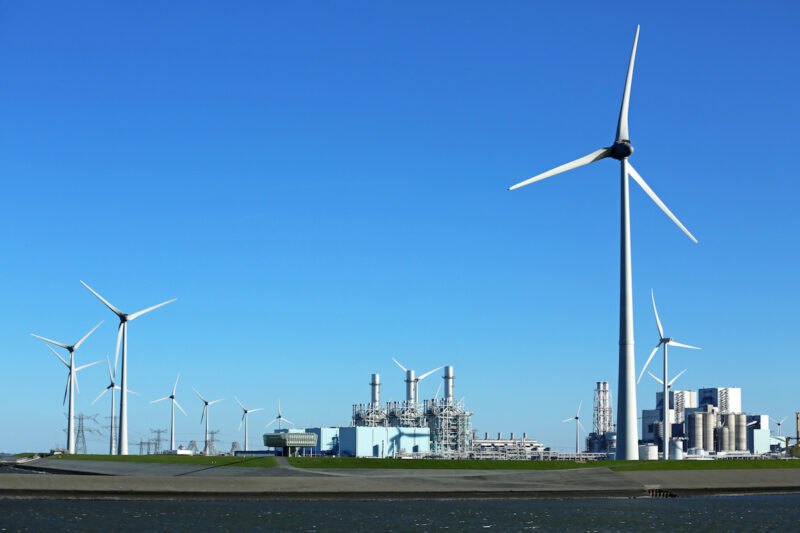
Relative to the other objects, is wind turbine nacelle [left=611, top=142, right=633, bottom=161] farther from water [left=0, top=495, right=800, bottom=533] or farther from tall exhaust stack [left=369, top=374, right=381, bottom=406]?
tall exhaust stack [left=369, top=374, right=381, bottom=406]

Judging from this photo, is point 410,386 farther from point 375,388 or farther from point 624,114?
point 624,114

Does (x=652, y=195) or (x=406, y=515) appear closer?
(x=406, y=515)

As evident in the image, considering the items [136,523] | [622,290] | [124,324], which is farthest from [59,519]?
[124,324]

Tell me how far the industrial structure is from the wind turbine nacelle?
10187cm

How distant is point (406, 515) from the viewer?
59.6 meters

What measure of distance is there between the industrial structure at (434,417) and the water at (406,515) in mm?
112045

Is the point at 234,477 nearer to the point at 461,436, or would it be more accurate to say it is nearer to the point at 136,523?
the point at 136,523

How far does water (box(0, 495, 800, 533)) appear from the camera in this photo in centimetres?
5153

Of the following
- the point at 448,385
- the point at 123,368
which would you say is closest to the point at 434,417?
the point at 448,385

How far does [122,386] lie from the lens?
117 m

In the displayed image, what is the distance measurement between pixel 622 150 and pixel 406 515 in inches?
1832

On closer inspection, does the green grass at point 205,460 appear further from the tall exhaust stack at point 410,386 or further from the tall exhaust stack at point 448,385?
the tall exhaust stack at point 448,385

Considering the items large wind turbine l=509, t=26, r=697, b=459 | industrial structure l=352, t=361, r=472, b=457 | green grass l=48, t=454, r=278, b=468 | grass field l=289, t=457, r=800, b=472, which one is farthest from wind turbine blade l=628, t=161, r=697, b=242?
industrial structure l=352, t=361, r=472, b=457

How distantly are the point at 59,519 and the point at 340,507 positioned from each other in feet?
63.7
